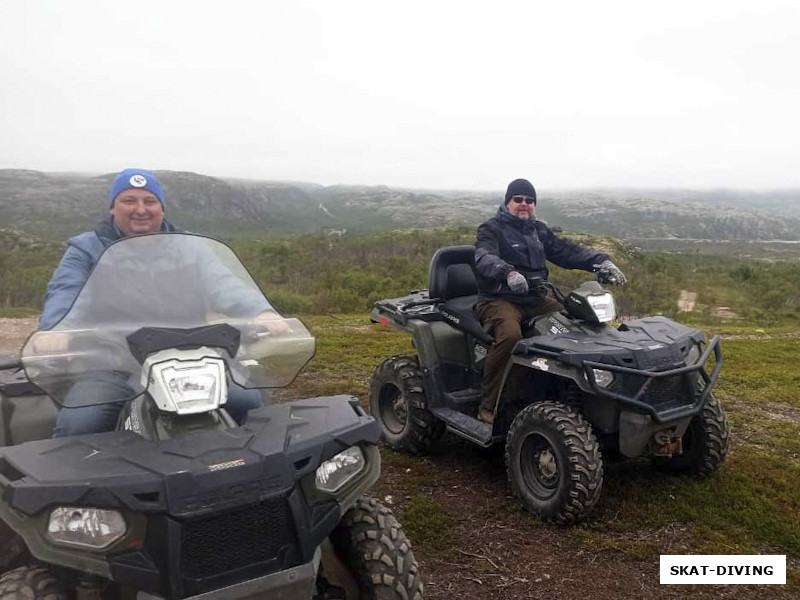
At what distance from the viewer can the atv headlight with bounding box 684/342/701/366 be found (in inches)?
165

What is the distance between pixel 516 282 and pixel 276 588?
9.00ft

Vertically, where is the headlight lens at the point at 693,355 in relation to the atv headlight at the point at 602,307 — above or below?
below

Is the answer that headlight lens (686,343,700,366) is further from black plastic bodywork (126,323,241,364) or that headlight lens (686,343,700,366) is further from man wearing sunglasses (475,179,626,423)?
black plastic bodywork (126,323,241,364)

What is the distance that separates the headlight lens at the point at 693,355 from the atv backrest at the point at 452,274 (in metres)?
1.76

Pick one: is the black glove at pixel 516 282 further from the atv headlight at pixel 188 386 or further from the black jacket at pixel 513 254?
the atv headlight at pixel 188 386

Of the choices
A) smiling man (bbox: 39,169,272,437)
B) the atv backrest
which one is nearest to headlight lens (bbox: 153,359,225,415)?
smiling man (bbox: 39,169,272,437)

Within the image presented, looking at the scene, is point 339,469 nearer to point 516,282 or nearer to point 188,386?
point 188,386

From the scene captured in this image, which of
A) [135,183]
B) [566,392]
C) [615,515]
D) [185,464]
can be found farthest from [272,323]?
[615,515]

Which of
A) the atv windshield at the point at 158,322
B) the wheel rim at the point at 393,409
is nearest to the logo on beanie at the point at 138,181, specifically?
the atv windshield at the point at 158,322

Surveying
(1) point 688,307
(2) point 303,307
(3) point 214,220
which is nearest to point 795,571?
(2) point 303,307

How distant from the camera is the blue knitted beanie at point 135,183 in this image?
3328mm

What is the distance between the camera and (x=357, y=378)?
788cm

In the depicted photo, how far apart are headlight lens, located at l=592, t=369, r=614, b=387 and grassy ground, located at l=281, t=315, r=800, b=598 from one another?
33.4 inches

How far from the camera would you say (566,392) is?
4352 millimetres
